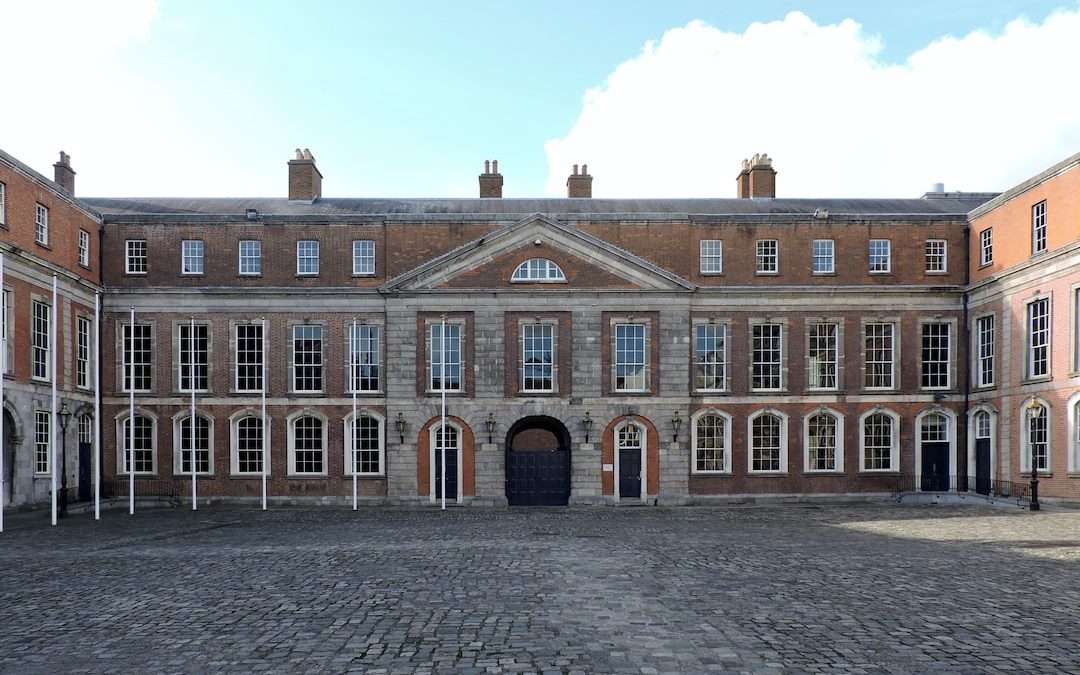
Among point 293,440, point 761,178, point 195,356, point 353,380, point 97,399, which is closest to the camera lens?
point 97,399

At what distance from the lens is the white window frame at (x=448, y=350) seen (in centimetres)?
3731

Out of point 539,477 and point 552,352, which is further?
point 539,477

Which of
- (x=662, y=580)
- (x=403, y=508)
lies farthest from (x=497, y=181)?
(x=662, y=580)

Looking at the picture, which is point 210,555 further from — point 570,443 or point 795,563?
point 570,443

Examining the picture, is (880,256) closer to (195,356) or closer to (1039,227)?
(1039,227)

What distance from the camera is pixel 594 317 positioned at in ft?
122

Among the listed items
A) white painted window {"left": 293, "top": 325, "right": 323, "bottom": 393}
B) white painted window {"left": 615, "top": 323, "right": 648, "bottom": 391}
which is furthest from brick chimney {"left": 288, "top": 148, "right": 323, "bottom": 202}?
white painted window {"left": 615, "top": 323, "right": 648, "bottom": 391}

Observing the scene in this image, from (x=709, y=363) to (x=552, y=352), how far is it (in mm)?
6826

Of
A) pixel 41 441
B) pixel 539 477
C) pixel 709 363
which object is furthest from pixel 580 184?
pixel 41 441

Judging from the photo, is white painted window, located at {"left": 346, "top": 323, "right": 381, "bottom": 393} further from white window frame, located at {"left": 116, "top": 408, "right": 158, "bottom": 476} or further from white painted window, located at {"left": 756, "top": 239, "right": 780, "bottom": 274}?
white painted window, located at {"left": 756, "top": 239, "right": 780, "bottom": 274}

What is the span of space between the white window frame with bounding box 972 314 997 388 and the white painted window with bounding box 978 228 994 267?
2.35 metres

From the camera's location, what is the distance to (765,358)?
38375 millimetres

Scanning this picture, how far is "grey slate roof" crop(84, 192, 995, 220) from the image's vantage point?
133ft

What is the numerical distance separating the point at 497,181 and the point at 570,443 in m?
14.4
